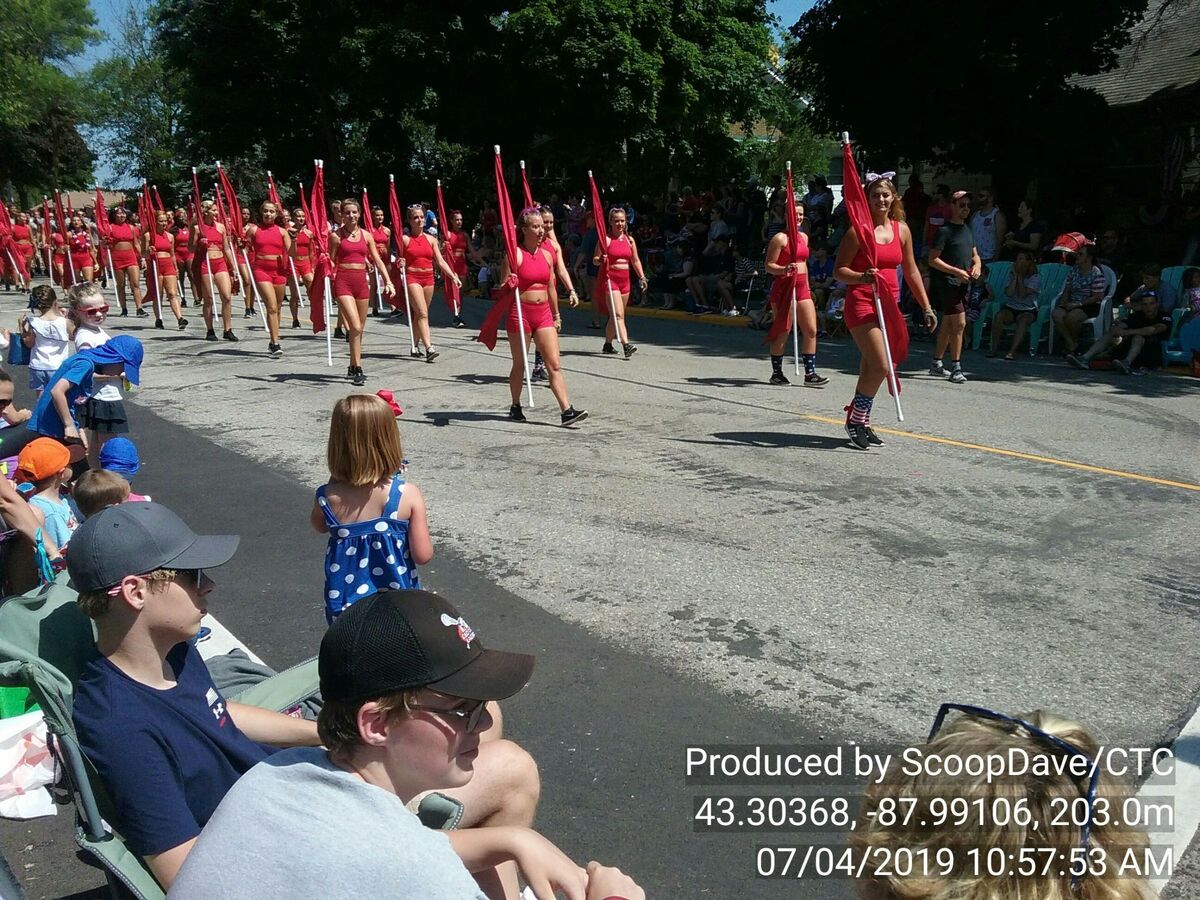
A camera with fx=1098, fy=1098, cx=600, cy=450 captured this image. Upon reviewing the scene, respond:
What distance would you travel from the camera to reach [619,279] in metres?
14.1

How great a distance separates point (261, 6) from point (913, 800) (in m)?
33.4

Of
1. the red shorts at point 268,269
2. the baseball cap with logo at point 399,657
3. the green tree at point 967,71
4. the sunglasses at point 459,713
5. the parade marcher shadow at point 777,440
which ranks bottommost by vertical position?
the parade marcher shadow at point 777,440

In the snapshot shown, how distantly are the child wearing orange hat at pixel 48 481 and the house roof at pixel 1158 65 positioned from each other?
836 inches

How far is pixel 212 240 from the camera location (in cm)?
1616

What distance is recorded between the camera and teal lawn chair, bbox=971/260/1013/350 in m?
14.3

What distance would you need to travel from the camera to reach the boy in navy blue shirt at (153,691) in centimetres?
257

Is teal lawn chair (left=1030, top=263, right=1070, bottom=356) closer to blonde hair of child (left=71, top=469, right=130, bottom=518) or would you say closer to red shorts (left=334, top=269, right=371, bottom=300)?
red shorts (left=334, top=269, right=371, bottom=300)

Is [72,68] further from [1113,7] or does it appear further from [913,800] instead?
[913,800]

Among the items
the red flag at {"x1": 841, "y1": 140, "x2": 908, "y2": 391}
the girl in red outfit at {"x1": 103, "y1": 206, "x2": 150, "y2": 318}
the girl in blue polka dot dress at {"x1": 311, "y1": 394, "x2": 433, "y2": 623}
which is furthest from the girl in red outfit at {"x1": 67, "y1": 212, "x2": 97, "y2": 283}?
the girl in blue polka dot dress at {"x1": 311, "y1": 394, "x2": 433, "y2": 623}

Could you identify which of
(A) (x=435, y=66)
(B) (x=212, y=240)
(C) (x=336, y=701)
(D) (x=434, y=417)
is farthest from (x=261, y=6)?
(C) (x=336, y=701)

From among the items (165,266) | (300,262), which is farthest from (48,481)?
(300,262)

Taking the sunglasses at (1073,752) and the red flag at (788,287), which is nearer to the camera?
the sunglasses at (1073,752)

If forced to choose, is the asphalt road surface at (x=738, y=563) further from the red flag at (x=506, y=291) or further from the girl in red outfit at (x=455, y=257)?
the girl in red outfit at (x=455, y=257)

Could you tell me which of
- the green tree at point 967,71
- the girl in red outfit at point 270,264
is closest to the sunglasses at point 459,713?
the girl in red outfit at point 270,264
